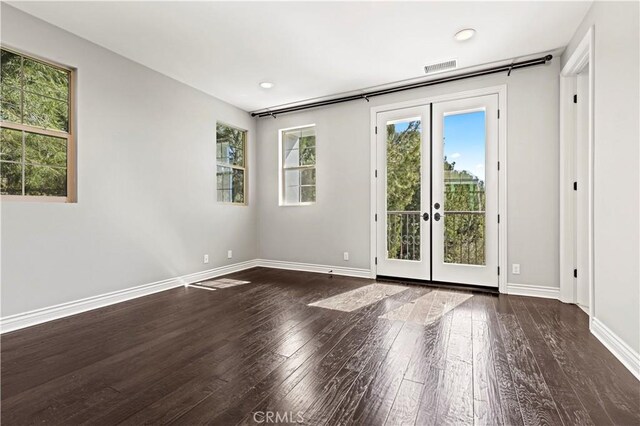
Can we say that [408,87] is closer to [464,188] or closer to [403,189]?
[403,189]

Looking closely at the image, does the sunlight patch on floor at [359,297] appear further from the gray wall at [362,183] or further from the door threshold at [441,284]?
the gray wall at [362,183]

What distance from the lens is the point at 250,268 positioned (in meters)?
5.39

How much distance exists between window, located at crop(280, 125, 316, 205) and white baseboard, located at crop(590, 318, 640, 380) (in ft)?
12.3

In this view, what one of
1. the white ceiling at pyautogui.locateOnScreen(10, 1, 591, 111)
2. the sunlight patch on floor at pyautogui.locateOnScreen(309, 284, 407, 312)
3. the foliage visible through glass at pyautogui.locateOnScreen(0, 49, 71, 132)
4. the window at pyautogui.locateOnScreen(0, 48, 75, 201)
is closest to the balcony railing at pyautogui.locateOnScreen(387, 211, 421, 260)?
the sunlight patch on floor at pyautogui.locateOnScreen(309, 284, 407, 312)

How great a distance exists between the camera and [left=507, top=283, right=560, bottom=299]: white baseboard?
3.51 meters

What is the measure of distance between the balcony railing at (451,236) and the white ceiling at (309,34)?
1.87 m

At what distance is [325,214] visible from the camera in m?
4.97

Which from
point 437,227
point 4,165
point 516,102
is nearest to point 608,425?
point 437,227

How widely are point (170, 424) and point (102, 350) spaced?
1.20 metres

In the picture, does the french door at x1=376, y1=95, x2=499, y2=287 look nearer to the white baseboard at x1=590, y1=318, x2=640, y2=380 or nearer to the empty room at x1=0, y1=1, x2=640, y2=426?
the empty room at x1=0, y1=1, x2=640, y2=426

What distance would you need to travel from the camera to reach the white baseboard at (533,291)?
3506 mm

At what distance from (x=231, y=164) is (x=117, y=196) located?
2.02 meters

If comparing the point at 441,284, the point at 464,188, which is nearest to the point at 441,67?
the point at 464,188

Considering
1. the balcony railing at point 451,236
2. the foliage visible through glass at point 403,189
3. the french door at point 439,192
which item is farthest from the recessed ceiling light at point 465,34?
the balcony railing at point 451,236
